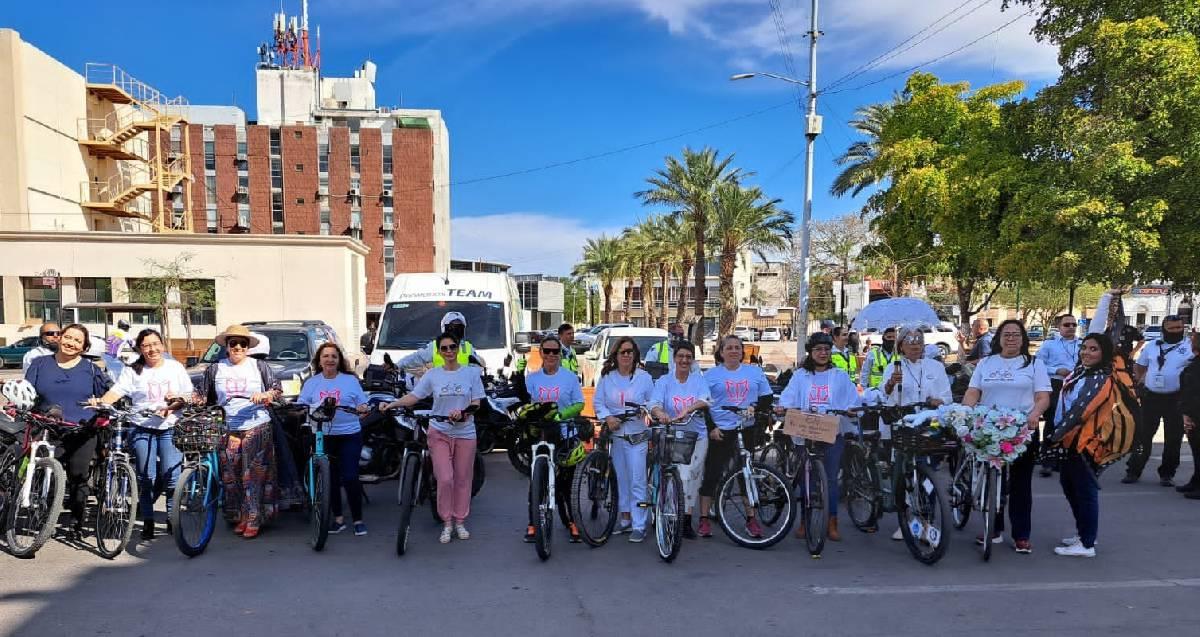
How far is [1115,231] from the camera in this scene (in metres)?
14.8

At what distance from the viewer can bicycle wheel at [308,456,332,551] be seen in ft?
18.9

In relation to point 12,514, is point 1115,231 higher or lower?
higher

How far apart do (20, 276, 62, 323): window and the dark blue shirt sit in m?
32.6

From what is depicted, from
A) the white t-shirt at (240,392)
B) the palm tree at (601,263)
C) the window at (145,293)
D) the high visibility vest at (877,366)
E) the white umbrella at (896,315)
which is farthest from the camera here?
the palm tree at (601,263)

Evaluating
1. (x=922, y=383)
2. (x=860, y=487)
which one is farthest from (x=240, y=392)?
(x=922, y=383)

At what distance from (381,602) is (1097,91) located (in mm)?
17443

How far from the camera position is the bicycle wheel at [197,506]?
5.67 metres

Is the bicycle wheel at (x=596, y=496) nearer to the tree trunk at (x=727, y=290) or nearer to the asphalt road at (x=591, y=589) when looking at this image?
the asphalt road at (x=591, y=589)

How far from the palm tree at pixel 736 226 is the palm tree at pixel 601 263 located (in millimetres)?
25402

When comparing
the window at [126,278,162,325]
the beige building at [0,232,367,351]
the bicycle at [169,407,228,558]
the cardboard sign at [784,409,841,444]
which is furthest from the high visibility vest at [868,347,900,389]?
the window at [126,278,162,325]

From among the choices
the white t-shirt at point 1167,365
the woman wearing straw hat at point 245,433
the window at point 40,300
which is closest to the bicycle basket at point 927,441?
the white t-shirt at point 1167,365

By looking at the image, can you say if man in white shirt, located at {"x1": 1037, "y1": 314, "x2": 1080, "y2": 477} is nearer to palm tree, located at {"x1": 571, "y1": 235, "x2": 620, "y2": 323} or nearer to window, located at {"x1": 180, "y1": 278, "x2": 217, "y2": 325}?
window, located at {"x1": 180, "y1": 278, "x2": 217, "y2": 325}

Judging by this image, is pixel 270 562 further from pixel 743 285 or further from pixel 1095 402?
pixel 743 285

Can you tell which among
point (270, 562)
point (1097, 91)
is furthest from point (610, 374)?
point (1097, 91)
